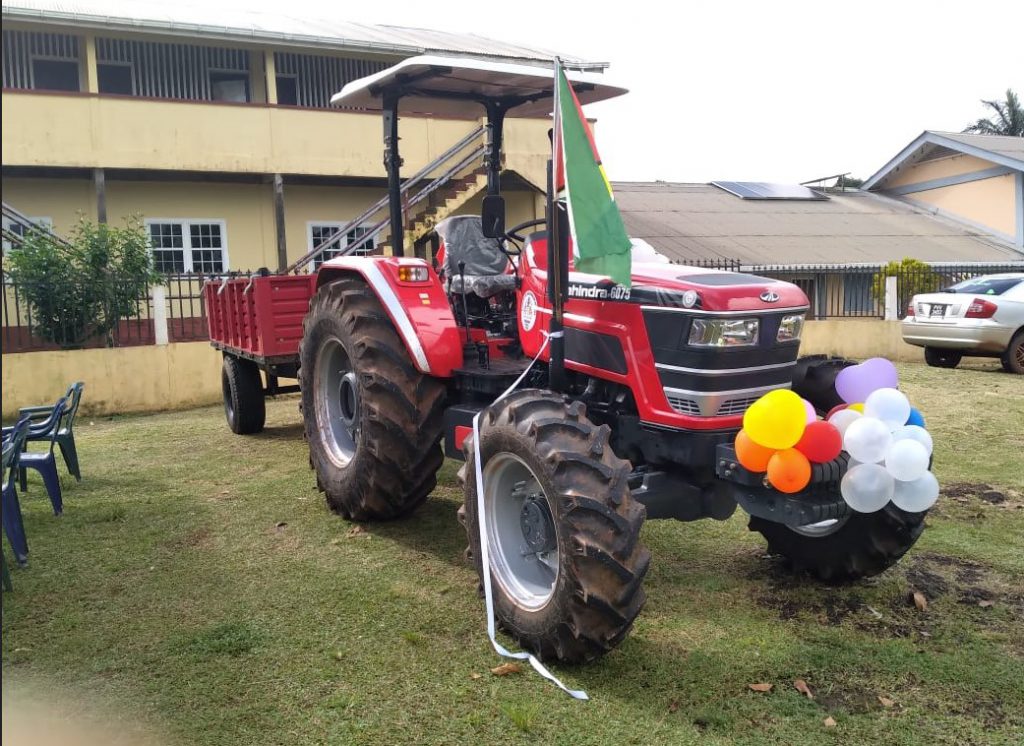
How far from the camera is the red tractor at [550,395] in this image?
3.48m

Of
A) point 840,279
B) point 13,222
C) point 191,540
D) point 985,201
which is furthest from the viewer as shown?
point 985,201

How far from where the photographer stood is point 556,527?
137 inches

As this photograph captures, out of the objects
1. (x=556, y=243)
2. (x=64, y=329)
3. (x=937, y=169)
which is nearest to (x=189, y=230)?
(x=64, y=329)

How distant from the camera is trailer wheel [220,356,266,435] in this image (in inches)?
344

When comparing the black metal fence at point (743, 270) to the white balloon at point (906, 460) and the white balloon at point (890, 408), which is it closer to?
the white balloon at point (890, 408)

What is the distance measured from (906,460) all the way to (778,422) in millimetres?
579

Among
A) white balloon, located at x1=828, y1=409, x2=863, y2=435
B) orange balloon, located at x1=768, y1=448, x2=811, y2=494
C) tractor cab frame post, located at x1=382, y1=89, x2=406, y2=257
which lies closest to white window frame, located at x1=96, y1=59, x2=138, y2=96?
tractor cab frame post, located at x1=382, y1=89, x2=406, y2=257

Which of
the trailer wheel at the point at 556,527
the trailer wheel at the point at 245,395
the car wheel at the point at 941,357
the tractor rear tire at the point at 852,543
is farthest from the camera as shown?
the car wheel at the point at 941,357

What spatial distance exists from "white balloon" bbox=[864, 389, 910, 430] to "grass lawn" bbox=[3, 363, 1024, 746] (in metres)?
0.96

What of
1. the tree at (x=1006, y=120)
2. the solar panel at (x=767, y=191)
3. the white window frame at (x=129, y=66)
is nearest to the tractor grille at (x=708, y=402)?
the white window frame at (x=129, y=66)

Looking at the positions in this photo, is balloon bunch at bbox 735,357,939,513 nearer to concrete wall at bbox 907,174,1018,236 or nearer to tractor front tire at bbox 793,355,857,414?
tractor front tire at bbox 793,355,857,414

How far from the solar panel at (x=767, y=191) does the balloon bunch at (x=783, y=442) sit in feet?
77.0

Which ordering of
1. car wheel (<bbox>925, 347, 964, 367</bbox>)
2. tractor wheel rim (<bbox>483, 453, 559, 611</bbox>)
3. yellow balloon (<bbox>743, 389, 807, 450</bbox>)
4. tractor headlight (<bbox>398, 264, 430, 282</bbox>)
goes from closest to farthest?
yellow balloon (<bbox>743, 389, 807, 450</bbox>)
tractor wheel rim (<bbox>483, 453, 559, 611</bbox>)
tractor headlight (<bbox>398, 264, 430, 282</bbox>)
car wheel (<bbox>925, 347, 964, 367</bbox>)

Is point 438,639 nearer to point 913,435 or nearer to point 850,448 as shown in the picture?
point 850,448
